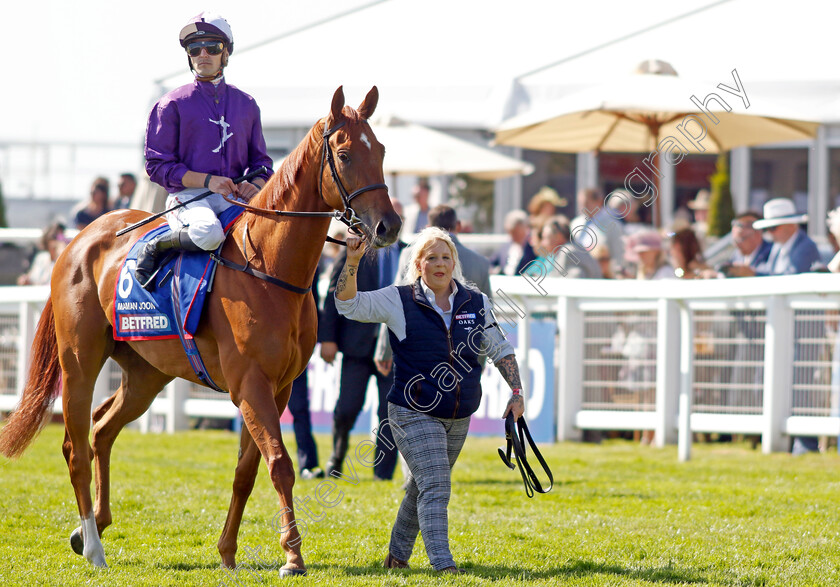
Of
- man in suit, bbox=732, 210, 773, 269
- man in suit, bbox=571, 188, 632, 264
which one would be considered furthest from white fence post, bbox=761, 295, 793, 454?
man in suit, bbox=571, 188, 632, 264

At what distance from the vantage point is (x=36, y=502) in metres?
6.83

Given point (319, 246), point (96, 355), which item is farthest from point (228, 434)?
point (319, 246)

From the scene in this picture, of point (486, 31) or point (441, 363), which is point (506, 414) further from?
point (486, 31)

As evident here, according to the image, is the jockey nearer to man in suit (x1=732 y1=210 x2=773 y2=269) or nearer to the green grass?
the green grass

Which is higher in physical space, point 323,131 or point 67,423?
point 323,131

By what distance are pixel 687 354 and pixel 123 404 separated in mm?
4782

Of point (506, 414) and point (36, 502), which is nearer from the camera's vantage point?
point (506, 414)

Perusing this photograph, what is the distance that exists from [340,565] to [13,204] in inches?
801

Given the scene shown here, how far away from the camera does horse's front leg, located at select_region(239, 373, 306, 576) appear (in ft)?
15.6

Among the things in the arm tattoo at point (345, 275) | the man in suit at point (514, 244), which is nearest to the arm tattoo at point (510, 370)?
the arm tattoo at point (345, 275)

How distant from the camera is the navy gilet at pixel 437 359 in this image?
5.05m

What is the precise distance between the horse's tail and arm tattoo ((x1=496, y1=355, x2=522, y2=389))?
248 centimetres

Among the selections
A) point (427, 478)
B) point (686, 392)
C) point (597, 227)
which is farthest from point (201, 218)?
point (597, 227)

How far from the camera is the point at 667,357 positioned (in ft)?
30.8
